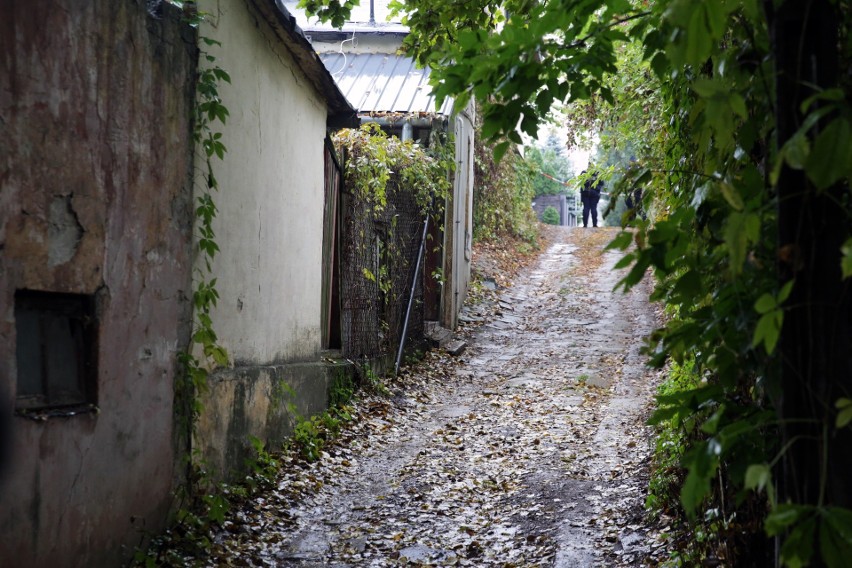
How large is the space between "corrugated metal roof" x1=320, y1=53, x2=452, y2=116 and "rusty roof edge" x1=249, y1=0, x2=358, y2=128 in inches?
169

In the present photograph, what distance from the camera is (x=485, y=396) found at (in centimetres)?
1087

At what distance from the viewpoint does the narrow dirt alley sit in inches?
225

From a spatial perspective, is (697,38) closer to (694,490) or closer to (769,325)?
(769,325)

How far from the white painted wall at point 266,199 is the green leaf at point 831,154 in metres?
4.96

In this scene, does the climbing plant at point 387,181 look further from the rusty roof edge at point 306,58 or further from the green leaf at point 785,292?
the green leaf at point 785,292

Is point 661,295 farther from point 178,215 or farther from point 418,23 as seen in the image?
point 418,23

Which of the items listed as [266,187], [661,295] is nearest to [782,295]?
[661,295]

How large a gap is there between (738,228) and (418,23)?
5.07 m

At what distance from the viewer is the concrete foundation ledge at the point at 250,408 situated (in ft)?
20.1

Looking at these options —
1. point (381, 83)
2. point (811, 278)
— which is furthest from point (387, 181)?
point (811, 278)

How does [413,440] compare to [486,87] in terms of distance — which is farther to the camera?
[413,440]

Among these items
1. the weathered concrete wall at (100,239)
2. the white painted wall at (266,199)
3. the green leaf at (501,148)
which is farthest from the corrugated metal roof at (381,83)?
the green leaf at (501,148)

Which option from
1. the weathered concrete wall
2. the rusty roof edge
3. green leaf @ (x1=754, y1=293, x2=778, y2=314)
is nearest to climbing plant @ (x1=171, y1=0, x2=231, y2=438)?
the weathered concrete wall

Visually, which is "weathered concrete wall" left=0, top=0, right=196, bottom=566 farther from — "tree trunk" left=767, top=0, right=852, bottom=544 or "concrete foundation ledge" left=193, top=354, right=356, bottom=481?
"tree trunk" left=767, top=0, right=852, bottom=544
